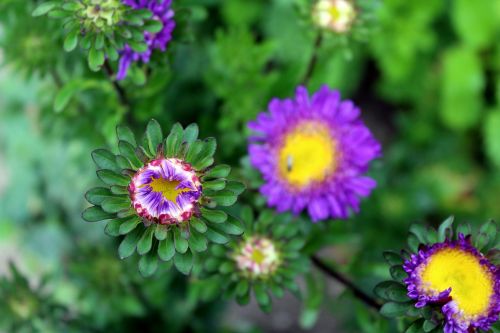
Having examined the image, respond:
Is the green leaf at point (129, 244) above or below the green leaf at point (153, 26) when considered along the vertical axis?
below

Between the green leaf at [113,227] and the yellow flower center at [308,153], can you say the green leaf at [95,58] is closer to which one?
the green leaf at [113,227]

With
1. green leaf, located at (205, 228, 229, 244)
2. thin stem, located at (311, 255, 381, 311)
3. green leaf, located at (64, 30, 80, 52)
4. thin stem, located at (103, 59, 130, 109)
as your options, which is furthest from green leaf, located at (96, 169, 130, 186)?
thin stem, located at (311, 255, 381, 311)

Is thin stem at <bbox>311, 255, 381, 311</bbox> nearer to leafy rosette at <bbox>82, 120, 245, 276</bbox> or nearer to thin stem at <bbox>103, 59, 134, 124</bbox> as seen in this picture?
leafy rosette at <bbox>82, 120, 245, 276</bbox>

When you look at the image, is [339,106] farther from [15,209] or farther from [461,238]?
[15,209]

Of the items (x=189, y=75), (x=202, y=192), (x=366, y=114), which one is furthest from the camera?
(x=366, y=114)

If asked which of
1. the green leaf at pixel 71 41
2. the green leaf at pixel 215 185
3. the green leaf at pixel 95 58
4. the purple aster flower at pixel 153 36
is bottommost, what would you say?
the green leaf at pixel 215 185

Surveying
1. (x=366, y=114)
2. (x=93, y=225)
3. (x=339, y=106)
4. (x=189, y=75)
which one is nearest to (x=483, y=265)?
(x=339, y=106)

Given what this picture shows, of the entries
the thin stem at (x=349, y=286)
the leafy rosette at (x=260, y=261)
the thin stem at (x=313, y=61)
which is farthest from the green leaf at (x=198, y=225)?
the thin stem at (x=313, y=61)

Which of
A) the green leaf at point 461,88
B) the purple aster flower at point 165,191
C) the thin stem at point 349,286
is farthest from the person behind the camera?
the green leaf at point 461,88
